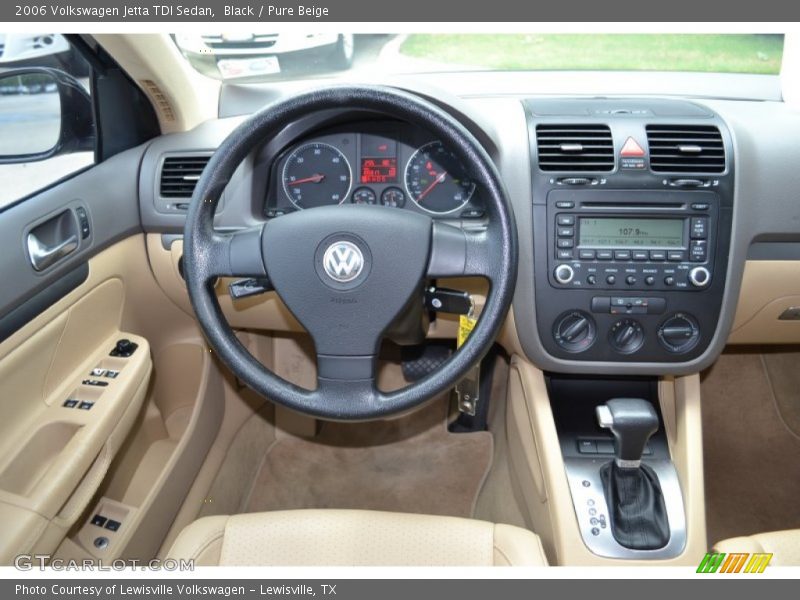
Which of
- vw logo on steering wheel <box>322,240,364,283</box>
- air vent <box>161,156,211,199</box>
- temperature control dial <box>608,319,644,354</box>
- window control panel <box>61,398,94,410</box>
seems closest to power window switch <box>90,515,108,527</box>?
window control panel <box>61,398,94,410</box>

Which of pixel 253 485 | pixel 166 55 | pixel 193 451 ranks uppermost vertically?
pixel 166 55

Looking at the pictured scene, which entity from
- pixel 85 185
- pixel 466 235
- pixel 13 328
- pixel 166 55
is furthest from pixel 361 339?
pixel 166 55

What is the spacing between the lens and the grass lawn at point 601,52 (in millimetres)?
1995

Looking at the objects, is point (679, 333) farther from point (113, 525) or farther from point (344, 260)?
point (113, 525)

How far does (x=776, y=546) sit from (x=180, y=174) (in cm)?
163

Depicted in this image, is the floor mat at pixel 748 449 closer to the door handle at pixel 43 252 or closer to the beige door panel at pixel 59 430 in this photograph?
the beige door panel at pixel 59 430

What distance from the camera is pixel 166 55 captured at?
1.70 meters

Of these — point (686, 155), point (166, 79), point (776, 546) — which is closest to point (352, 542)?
point (776, 546)

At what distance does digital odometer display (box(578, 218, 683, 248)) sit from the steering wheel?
0.36 m

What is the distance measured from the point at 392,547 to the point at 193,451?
0.80m

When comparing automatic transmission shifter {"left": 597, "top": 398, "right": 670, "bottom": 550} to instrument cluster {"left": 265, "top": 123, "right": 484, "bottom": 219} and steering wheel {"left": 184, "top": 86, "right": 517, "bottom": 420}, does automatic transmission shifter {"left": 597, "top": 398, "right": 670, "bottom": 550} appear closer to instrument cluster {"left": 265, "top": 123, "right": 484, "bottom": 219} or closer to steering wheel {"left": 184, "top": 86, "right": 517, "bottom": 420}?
steering wheel {"left": 184, "top": 86, "right": 517, "bottom": 420}

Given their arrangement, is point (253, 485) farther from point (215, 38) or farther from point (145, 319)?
point (215, 38)

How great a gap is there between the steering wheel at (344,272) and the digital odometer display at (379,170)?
36 cm

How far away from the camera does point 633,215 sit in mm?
1490
